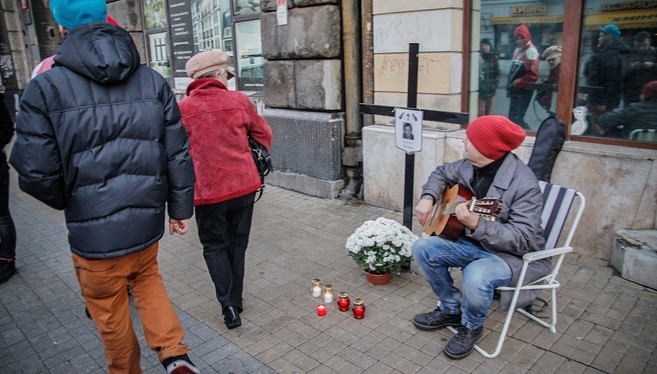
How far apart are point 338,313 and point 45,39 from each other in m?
15.7

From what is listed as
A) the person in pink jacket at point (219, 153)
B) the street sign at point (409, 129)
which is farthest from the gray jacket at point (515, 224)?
the person in pink jacket at point (219, 153)

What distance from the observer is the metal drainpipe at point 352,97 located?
6.23 meters

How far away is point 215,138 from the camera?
3.39m

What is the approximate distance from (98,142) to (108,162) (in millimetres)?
103

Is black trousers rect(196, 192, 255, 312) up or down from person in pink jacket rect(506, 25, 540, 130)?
down

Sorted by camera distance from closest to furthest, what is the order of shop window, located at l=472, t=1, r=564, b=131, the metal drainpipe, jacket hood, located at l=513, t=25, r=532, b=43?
shop window, located at l=472, t=1, r=564, b=131
jacket hood, located at l=513, t=25, r=532, b=43
the metal drainpipe

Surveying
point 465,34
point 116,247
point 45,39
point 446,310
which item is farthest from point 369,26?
point 45,39

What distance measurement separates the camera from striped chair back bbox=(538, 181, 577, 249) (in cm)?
331

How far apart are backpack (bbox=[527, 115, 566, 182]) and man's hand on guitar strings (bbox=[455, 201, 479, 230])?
168cm

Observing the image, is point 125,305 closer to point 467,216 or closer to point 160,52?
point 467,216

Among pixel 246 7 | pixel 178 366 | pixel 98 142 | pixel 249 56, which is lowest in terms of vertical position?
pixel 178 366

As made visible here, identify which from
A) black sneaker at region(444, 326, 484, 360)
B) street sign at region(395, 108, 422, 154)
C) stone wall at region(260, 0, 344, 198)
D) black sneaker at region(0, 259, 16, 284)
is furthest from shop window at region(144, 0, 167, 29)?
black sneaker at region(444, 326, 484, 360)

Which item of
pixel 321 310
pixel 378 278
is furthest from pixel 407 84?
pixel 321 310

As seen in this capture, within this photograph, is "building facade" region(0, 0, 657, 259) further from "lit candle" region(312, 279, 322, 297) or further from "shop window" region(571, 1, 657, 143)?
"lit candle" region(312, 279, 322, 297)
